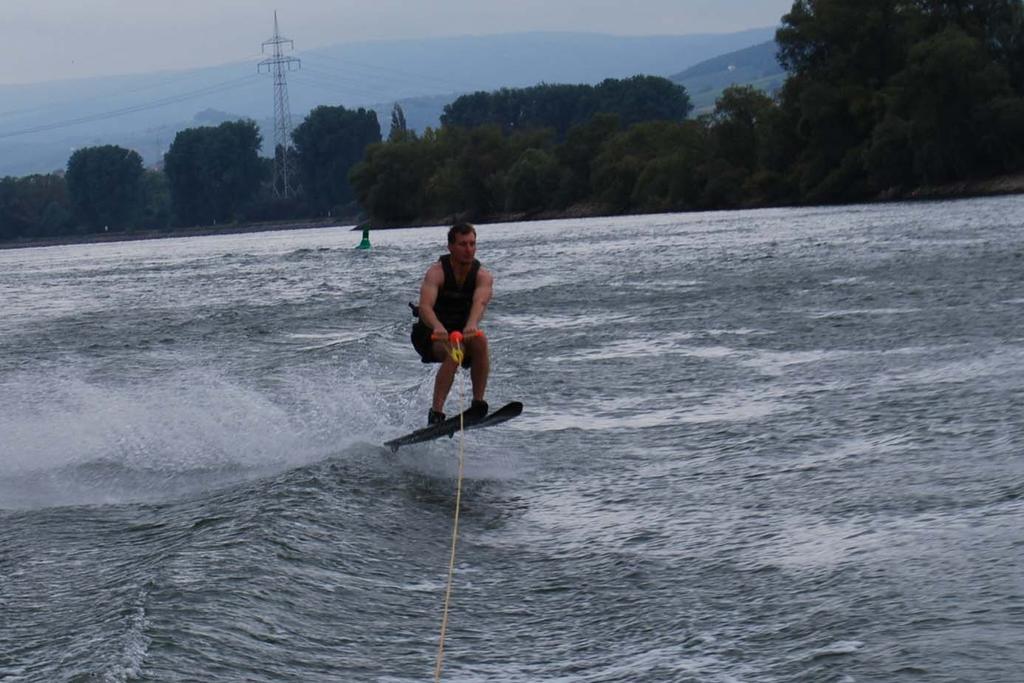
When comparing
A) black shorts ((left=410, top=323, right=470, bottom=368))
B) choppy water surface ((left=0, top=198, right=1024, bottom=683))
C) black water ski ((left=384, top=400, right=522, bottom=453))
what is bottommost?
choppy water surface ((left=0, top=198, right=1024, bottom=683))

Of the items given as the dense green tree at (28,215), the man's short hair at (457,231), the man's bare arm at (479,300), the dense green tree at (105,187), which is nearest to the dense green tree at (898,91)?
the man's bare arm at (479,300)

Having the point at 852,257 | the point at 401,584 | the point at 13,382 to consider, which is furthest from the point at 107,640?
the point at 852,257

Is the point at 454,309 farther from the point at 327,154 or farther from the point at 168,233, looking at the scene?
the point at 168,233

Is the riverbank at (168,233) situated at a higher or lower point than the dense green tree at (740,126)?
lower

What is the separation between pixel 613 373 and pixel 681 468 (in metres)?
5.80

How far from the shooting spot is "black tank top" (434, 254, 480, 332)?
433 inches

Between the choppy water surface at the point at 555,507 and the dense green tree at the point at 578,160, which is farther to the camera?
the dense green tree at the point at 578,160

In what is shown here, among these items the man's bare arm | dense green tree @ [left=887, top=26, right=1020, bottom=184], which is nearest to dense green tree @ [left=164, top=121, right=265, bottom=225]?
dense green tree @ [left=887, top=26, right=1020, bottom=184]

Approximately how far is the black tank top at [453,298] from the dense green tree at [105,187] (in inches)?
7272

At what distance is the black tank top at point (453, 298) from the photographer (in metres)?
11.0

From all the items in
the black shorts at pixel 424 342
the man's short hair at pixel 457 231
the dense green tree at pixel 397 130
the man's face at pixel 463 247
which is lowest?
the black shorts at pixel 424 342

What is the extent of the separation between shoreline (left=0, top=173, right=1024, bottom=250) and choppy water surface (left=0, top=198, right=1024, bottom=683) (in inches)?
1982

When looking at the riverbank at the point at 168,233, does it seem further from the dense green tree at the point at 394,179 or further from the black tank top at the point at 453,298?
the black tank top at the point at 453,298

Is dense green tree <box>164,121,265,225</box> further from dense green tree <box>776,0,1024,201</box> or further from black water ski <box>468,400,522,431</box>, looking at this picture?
black water ski <box>468,400,522,431</box>
